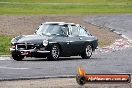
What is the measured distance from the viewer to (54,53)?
24.0m

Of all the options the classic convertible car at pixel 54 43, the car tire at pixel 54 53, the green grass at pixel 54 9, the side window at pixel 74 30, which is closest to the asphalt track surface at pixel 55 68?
the classic convertible car at pixel 54 43

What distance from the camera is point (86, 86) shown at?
14.4m

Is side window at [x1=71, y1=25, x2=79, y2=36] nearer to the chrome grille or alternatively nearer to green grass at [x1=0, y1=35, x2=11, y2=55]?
the chrome grille

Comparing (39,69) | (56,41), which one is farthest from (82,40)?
(39,69)

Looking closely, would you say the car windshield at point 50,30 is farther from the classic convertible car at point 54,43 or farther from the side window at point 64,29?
the side window at point 64,29

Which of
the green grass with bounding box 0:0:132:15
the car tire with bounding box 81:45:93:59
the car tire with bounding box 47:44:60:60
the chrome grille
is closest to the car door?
the car tire with bounding box 81:45:93:59

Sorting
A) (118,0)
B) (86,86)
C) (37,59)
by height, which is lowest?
(118,0)

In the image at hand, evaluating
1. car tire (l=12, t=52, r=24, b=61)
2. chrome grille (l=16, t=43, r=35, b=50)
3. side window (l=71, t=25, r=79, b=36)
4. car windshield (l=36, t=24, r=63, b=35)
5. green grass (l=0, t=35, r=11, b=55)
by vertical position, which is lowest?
green grass (l=0, t=35, r=11, b=55)

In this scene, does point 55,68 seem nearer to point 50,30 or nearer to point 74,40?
point 50,30

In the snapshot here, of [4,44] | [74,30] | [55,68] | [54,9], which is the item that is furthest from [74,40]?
[54,9]

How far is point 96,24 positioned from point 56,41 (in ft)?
74.0

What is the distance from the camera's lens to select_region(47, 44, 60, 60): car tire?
23777mm

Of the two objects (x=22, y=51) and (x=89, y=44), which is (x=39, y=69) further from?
(x=89, y=44)

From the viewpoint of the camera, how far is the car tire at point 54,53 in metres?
23.8
